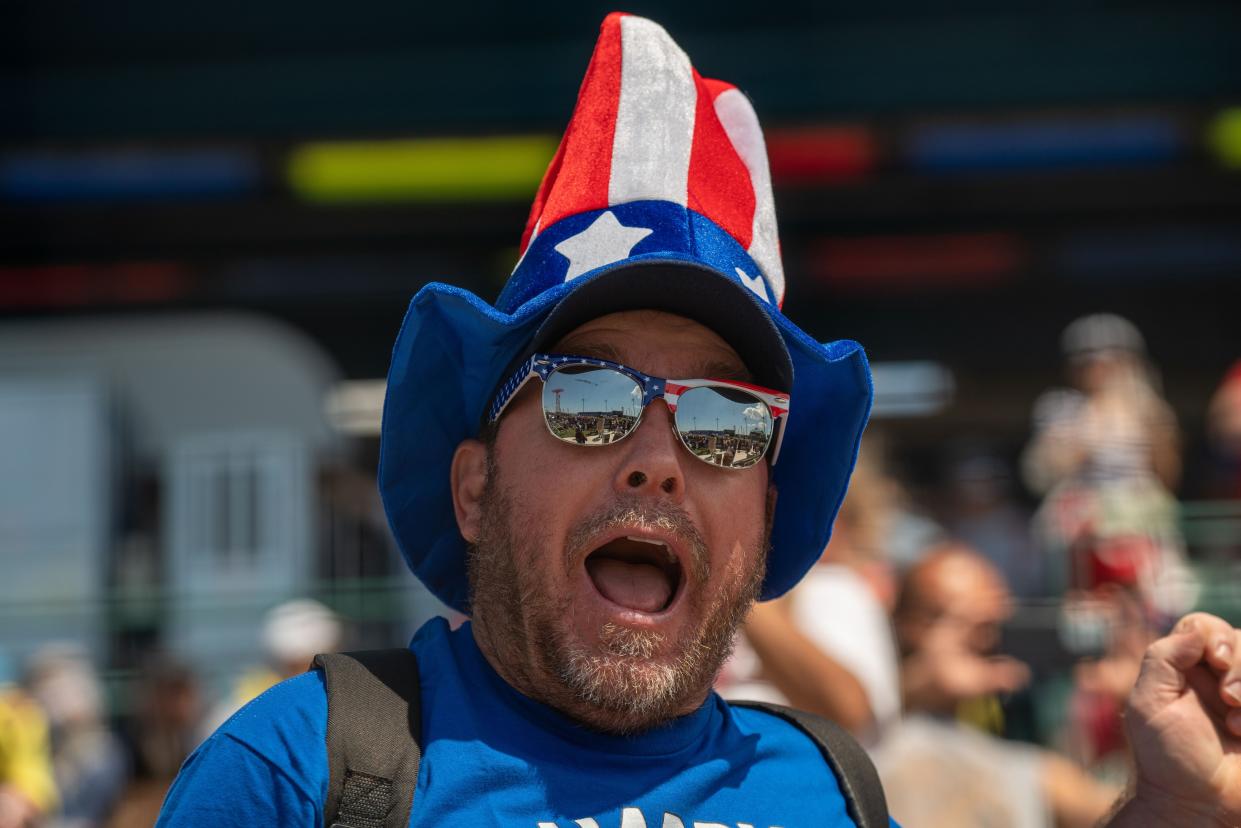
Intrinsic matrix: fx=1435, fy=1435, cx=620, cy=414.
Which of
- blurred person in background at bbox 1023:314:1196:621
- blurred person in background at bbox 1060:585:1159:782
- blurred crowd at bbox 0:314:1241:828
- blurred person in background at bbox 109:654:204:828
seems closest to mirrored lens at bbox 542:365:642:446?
blurred crowd at bbox 0:314:1241:828

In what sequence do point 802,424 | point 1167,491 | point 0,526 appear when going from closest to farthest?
point 802,424 → point 1167,491 → point 0,526

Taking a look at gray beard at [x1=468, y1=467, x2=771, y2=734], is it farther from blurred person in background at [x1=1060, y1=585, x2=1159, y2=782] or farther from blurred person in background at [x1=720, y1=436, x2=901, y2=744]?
blurred person in background at [x1=1060, y1=585, x2=1159, y2=782]

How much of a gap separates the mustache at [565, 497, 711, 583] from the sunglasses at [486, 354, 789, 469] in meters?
0.09

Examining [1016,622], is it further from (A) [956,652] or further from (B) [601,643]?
(B) [601,643]

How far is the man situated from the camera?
1.87 meters

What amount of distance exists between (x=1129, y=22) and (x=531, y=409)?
36.1 feet

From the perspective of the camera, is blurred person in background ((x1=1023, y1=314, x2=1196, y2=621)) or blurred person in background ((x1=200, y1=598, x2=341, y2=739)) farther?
blurred person in background ((x1=200, y1=598, x2=341, y2=739))

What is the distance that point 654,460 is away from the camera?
6.43 feet

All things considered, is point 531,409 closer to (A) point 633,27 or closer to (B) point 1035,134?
(A) point 633,27

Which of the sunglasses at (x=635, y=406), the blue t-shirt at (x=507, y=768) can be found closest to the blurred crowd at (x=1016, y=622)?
the blue t-shirt at (x=507, y=768)

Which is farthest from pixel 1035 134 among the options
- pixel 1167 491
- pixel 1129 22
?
pixel 1167 491

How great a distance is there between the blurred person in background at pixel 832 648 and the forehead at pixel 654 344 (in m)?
0.89

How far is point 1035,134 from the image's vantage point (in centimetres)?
1150

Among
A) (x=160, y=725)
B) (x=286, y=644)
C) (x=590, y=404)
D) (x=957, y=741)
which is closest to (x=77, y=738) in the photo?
(x=160, y=725)
